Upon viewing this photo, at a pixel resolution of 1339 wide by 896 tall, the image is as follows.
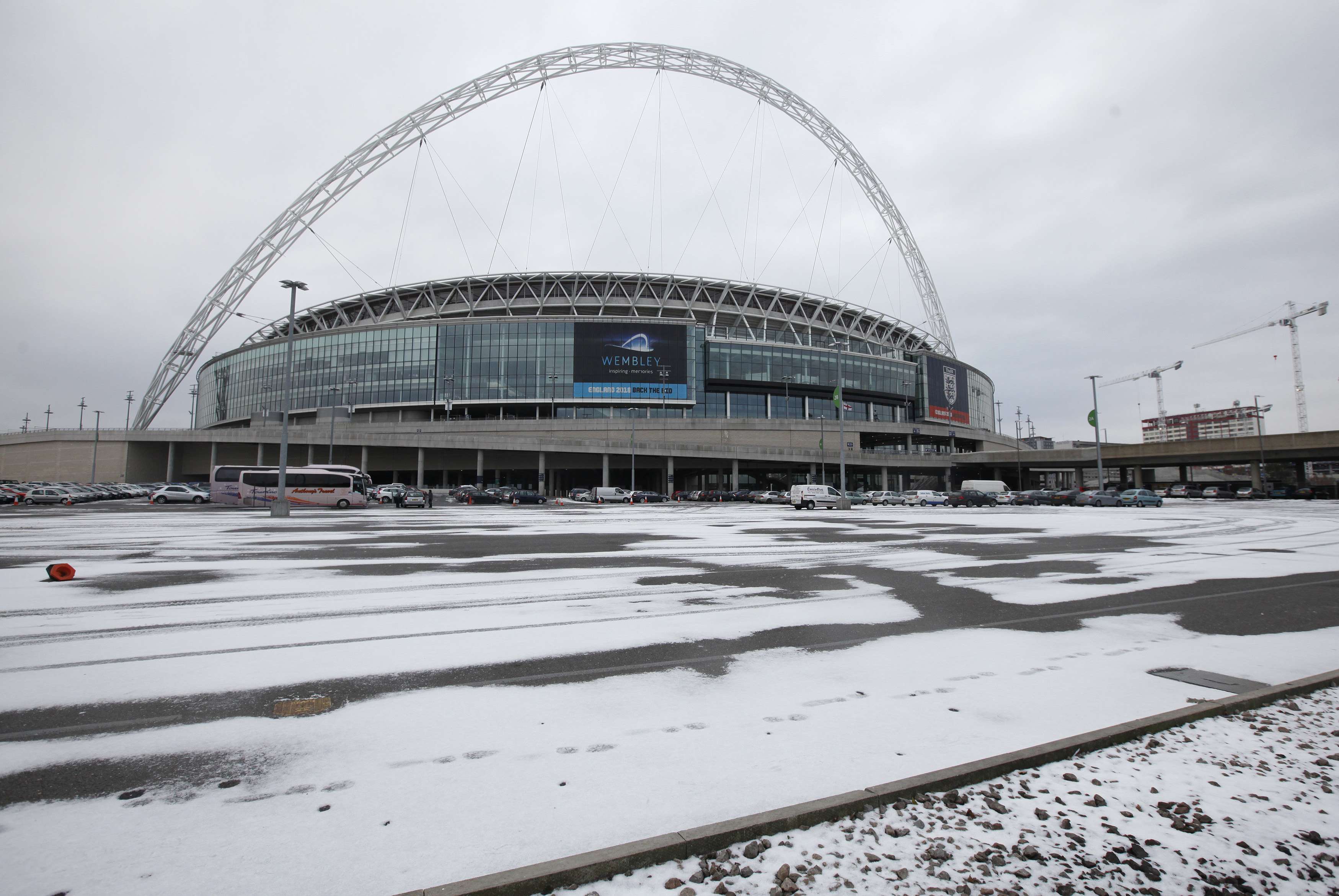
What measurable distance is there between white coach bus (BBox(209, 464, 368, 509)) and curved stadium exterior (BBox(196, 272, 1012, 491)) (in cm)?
2959

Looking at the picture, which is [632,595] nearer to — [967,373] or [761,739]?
[761,739]

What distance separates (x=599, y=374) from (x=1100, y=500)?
60178 millimetres

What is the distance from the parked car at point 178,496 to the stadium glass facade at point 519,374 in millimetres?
39765

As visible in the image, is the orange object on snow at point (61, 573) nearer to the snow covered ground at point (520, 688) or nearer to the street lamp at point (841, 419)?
the snow covered ground at point (520, 688)

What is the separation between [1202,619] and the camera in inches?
318

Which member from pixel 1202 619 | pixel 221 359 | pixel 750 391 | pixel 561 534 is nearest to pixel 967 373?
pixel 750 391

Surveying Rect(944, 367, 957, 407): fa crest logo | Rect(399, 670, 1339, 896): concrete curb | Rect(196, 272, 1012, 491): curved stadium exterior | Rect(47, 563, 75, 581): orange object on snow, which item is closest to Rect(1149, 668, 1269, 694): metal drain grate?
Rect(399, 670, 1339, 896): concrete curb

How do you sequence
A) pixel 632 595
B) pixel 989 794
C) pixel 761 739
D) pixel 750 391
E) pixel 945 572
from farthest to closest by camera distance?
pixel 750 391, pixel 945 572, pixel 632 595, pixel 761 739, pixel 989 794

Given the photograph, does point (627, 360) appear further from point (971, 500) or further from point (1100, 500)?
point (1100, 500)

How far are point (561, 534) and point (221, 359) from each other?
372 ft

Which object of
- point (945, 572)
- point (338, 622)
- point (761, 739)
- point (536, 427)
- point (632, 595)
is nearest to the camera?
point (761, 739)

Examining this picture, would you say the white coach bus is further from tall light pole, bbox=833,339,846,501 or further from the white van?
tall light pole, bbox=833,339,846,501

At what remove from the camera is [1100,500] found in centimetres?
5209

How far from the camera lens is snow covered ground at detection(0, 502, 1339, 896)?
3.16 m
